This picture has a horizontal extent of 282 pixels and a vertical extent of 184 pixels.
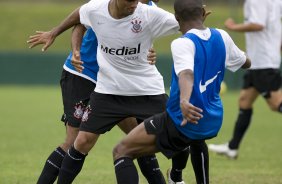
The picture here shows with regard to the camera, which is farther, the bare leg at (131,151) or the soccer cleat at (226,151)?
the soccer cleat at (226,151)

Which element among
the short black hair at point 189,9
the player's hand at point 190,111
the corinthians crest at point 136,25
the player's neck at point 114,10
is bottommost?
the player's hand at point 190,111

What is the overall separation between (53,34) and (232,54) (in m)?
1.79

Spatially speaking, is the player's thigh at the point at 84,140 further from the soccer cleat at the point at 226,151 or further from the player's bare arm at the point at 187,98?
the soccer cleat at the point at 226,151

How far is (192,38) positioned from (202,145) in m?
1.19

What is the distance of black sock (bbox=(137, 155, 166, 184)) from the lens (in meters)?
7.23

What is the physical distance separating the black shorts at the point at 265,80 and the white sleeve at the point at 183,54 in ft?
15.6

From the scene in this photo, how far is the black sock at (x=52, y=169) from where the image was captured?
24.0 ft

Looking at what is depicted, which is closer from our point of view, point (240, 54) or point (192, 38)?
point (192, 38)

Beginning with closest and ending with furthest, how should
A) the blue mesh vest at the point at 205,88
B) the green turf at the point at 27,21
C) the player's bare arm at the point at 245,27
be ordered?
the blue mesh vest at the point at 205,88, the player's bare arm at the point at 245,27, the green turf at the point at 27,21

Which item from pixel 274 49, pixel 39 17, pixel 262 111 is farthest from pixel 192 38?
pixel 39 17

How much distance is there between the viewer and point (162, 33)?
6945 mm

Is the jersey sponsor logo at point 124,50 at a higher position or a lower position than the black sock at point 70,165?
higher

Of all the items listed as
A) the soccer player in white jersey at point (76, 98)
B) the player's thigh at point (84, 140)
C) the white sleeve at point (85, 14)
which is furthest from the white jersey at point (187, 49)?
the player's thigh at point (84, 140)

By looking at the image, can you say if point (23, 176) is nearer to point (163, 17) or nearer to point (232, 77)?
point (163, 17)
